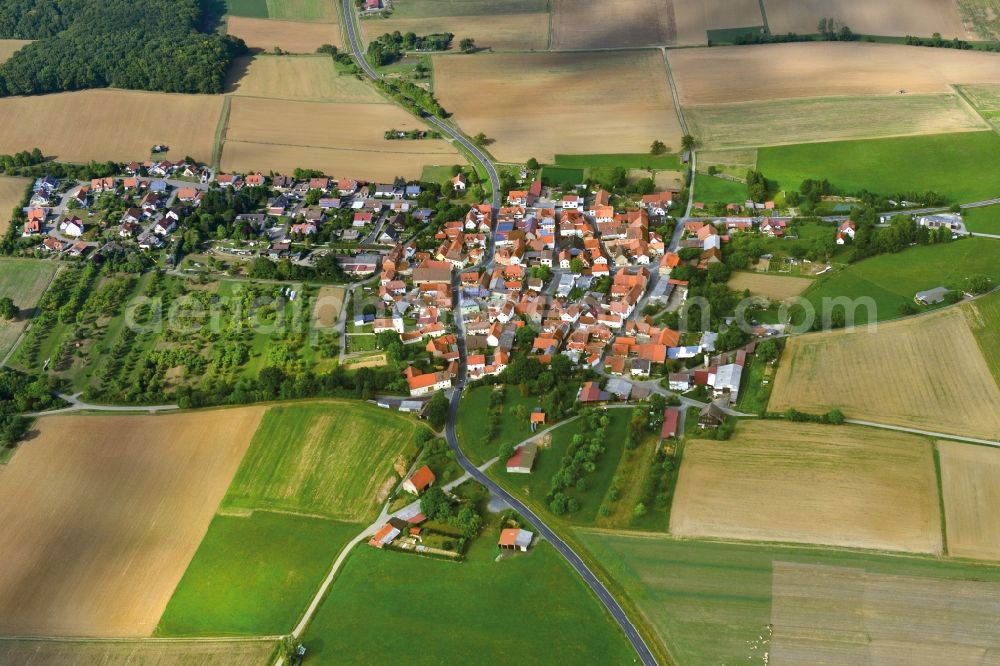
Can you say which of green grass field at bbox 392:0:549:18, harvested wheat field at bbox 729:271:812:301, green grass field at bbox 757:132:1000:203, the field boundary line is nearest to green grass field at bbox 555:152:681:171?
green grass field at bbox 757:132:1000:203

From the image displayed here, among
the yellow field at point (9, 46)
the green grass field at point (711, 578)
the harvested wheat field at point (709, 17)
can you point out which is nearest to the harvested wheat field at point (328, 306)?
the green grass field at point (711, 578)

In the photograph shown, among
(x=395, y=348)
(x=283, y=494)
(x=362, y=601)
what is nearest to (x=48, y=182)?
(x=395, y=348)

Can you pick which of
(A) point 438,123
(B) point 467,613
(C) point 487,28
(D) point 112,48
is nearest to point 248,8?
(D) point 112,48

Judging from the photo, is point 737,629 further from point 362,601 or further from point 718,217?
A: point 718,217

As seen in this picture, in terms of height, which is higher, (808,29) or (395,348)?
(808,29)

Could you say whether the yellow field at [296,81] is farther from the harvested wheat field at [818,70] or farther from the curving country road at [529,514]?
the harvested wheat field at [818,70]

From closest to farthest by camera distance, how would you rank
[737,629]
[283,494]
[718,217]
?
[737,629], [283,494], [718,217]

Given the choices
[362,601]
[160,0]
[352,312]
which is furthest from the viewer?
[160,0]
